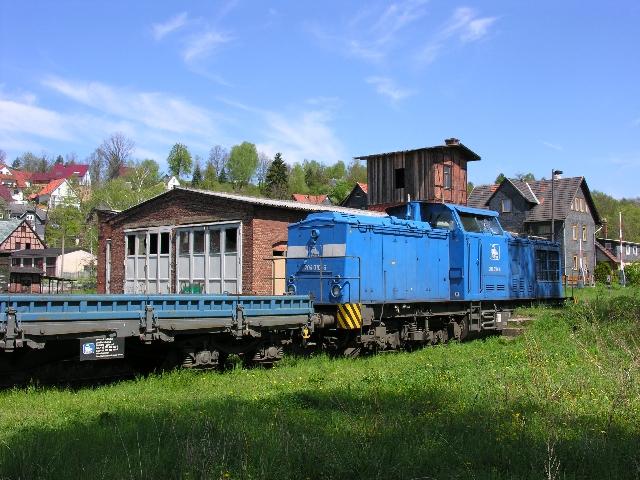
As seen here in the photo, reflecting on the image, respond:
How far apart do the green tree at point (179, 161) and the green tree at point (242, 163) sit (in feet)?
34.5

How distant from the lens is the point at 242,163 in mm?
117562

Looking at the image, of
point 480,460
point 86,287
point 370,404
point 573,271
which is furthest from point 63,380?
point 573,271

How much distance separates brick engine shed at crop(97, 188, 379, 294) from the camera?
23.2 metres

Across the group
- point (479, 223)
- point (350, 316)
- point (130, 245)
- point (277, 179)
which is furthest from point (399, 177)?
point (277, 179)

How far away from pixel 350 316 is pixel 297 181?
4167 inches

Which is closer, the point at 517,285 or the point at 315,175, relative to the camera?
the point at 517,285

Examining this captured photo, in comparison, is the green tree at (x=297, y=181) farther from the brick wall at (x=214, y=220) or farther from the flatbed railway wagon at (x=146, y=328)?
the flatbed railway wagon at (x=146, y=328)

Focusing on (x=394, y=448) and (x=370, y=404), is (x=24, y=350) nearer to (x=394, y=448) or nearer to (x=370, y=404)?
(x=370, y=404)

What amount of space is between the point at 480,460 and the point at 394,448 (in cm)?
85

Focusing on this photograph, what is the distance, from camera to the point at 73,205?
76.6m

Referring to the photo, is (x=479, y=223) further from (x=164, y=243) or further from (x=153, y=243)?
(x=153, y=243)

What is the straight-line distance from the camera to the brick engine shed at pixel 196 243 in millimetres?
23156

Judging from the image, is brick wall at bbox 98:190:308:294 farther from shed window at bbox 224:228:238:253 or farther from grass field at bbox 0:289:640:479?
grass field at bbox 0:289:640:479

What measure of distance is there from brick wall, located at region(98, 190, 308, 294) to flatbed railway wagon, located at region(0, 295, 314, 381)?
8748 mm
